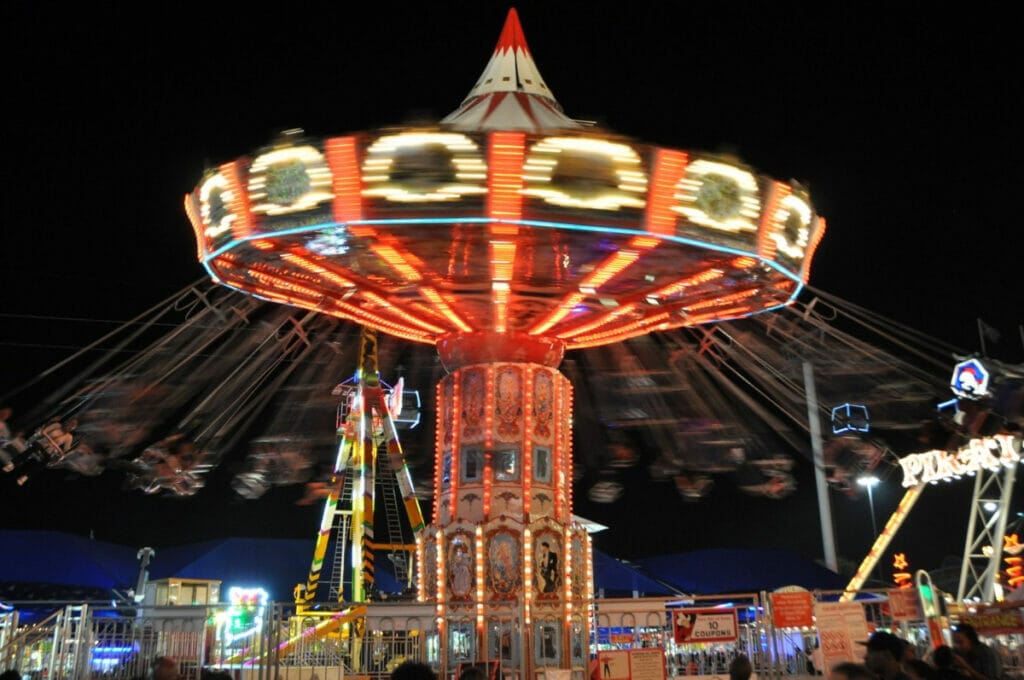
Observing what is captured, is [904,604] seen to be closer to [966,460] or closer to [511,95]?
[511,95]

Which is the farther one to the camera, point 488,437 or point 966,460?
point 966,460

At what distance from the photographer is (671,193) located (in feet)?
37.9

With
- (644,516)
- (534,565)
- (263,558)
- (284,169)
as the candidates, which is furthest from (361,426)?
(644,516)

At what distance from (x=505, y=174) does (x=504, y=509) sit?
590cm

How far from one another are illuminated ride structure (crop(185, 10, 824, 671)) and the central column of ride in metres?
0.03

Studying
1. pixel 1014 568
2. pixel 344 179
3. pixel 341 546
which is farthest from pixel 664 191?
pixel 341 546

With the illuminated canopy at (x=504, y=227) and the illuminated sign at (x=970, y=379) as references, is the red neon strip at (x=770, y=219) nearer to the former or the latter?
the illuminated canopy at (x=504, y=227)

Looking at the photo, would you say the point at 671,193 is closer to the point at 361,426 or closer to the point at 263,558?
the point at 361,426

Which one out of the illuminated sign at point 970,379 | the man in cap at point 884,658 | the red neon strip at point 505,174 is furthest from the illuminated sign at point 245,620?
the illuminated sign at point 970,379

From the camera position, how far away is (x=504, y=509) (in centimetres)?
1495

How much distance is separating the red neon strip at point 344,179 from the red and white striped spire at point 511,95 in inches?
175

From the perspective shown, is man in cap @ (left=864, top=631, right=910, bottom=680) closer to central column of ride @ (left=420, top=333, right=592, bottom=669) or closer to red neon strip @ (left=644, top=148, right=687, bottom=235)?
red neon strip @ (left=644, top=148, right=687, bottom=235)

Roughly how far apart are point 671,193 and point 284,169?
459cm

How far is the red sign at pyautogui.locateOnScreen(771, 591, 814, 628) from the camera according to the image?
36.9ft
